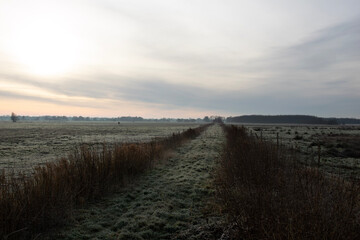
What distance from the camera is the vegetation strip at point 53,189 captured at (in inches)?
199

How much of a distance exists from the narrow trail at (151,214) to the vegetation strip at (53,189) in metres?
0.48

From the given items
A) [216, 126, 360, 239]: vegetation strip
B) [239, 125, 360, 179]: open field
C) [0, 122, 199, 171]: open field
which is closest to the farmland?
[216, 126, 360, 239]: vegetation strip

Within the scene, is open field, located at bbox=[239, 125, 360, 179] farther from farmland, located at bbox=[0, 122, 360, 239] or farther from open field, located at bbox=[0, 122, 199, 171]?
open field, located at bbox=[0, 122, 199, 171]

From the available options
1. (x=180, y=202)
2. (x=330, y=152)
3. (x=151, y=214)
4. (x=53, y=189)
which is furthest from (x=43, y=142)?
(x=330, y=152)

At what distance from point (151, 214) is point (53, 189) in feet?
8.76

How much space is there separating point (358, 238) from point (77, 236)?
5.33 meters

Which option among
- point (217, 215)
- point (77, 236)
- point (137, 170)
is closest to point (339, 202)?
point (217, 215)

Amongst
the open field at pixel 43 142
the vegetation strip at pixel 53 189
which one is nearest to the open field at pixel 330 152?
the vegetation strip at pixel 53 189

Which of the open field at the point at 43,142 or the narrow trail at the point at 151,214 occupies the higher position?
the narrow trail at the point at 151,214

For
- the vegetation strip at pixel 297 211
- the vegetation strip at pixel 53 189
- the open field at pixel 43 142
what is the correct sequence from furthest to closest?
1. the open field at pixel 43 142
2. the vegetation strip at pixel 53 189
3. the vegetation strip at pixel 297 211

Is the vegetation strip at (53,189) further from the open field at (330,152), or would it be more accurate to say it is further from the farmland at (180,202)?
the open field at (330,152)

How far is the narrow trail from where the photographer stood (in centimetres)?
570

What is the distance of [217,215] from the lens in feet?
21.1

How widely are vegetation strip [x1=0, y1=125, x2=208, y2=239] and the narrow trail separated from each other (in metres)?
0.48
